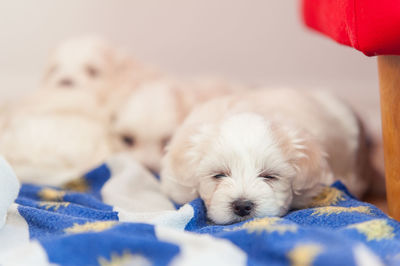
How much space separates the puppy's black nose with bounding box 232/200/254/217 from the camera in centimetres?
145

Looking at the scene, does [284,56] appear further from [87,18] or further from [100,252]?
[100,252]

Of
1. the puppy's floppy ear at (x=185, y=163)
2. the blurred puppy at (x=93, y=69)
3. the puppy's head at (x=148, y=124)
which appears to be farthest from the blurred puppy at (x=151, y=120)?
Result: the puppy's floppy ear at (x=185, y=163)

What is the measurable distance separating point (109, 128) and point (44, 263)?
1339 mm

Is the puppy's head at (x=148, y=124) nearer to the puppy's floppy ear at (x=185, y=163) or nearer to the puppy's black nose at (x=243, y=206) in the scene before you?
the puppy's floppy ear at (x=185, y=163)

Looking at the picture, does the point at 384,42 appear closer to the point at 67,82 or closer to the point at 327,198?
the point at 327,198

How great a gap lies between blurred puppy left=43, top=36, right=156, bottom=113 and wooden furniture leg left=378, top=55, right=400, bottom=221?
1.50 metres

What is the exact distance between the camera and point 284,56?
3701mm

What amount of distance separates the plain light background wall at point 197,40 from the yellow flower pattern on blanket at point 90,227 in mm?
2480

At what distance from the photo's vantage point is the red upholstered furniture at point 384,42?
49.1 inches

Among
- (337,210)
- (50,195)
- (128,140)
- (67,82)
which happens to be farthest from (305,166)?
(67,82)

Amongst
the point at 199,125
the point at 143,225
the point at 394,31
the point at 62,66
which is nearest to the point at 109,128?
the point at 62,66

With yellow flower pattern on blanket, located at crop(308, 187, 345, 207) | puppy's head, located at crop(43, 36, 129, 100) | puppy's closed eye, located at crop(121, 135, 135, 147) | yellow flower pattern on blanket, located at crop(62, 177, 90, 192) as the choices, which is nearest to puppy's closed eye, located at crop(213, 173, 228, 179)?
yellow flower pattern on blanket, located at crop(308, 187, 345, 207)

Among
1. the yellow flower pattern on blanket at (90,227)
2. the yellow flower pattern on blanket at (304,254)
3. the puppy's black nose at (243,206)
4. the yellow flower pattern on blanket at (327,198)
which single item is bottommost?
the yellow flower pattern on blanket at (327,198)

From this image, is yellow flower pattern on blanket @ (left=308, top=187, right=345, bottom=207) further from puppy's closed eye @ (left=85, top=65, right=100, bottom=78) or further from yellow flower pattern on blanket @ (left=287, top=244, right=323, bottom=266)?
puppy's closed eye @ (left=85, top=65, right=100, bottom=78)
